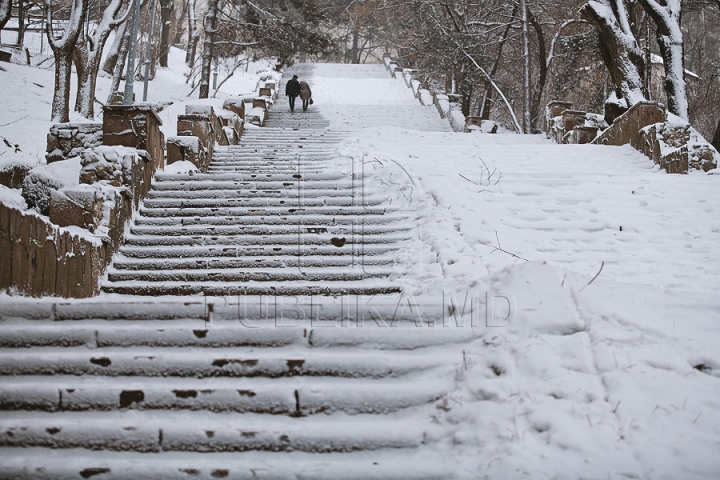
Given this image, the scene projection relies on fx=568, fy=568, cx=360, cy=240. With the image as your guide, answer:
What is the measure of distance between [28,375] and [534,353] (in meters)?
3.19

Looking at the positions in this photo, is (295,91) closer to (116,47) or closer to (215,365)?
(116,47)

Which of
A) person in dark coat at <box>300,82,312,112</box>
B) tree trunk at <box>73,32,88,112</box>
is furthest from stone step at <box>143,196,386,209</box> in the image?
person in dark coat at <box>300,82,312,112</box>

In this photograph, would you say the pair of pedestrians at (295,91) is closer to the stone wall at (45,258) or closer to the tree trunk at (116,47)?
the tree trunk at (116,47)

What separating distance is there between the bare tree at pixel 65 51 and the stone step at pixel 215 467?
13.2 metres

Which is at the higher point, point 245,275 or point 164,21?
point 164,21

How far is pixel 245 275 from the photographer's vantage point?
566 cm

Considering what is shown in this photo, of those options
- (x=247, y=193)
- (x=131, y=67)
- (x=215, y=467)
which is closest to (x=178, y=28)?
(x=131, y=67)

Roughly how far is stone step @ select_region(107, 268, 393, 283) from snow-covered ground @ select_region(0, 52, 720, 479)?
637 millimetres

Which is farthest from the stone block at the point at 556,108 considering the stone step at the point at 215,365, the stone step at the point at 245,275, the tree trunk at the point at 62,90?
the stone step at the point at 215,365

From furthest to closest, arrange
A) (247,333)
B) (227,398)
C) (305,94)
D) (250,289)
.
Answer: (305,94)
(250,289)
(247,333)
(227,398)

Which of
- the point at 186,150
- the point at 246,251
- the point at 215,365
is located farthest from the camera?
the point at 186,150

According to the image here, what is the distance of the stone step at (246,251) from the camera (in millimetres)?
6121

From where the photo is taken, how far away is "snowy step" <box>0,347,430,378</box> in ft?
11.9

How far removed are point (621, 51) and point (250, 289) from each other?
1086 cm
